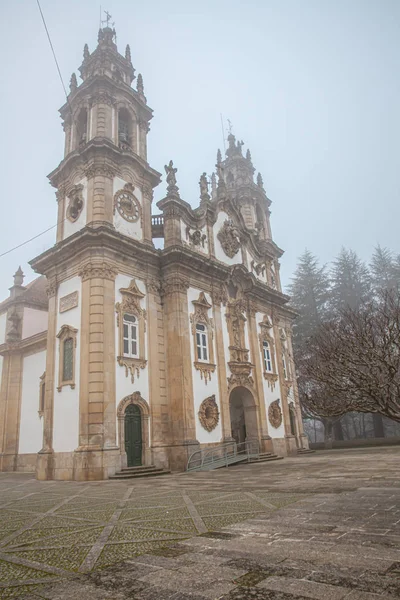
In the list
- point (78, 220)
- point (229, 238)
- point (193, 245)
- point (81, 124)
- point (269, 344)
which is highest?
point (81, 124)

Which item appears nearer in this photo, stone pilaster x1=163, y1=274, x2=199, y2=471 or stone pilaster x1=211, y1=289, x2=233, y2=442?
stone pilaster x1=163, y1=274, x2=199, y2=471

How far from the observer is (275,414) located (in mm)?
28797

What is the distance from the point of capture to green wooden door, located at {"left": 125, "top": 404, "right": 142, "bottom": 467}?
1925cm

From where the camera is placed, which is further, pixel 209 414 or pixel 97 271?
pixel 209 414

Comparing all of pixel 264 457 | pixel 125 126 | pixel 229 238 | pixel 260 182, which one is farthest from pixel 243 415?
pixel 260 182

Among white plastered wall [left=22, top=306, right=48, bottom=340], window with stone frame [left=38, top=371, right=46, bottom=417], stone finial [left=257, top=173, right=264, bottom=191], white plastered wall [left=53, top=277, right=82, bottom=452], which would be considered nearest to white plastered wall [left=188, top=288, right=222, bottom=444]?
white plastered wall [left=53, top=277, right=82, bottom=452]

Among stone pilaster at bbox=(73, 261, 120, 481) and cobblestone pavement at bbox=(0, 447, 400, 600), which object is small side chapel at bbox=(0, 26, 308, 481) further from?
cobblestone pavement at bbox=(0, 447, 400, 600)

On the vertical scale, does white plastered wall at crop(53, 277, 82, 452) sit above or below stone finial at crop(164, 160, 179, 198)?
below

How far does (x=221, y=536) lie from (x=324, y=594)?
255cm

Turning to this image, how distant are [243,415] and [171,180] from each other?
16.1 meters

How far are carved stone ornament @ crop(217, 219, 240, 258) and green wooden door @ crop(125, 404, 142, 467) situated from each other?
13.0 meters

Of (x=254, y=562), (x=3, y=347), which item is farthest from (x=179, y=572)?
(x=3, y=347)

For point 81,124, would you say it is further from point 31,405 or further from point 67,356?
point 31,405

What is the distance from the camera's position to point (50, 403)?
66.2 ft
